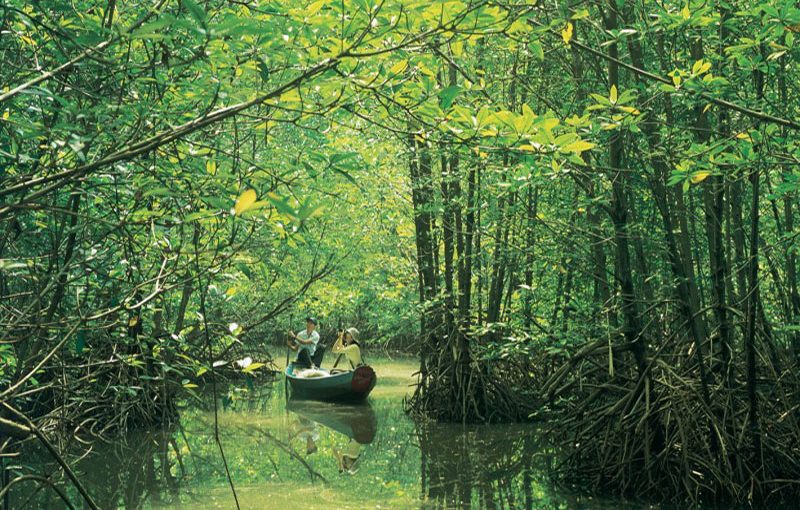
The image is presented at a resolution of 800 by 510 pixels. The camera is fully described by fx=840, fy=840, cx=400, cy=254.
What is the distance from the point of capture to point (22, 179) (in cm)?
236

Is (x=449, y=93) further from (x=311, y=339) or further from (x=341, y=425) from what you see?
(x=311, y=339)

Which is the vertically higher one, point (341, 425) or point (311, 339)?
point (311, 339)

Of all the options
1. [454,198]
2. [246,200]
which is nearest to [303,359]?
[454,198]

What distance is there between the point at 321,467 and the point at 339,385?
211 inches

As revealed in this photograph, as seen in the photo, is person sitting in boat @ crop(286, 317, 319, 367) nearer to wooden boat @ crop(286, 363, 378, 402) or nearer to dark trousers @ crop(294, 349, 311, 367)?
dark trousers @ crop(294, 349, 311, 367)

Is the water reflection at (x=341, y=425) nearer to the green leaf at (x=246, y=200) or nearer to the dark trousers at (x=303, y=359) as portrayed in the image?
the dark trousers at (x=303, y=359)

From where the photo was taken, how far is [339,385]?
13.8m

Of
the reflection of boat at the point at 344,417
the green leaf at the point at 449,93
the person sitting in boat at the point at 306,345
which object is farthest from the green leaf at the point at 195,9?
the person sitting in boat at the point at 306,345

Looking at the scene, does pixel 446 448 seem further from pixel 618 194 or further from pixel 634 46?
pixel 634 46

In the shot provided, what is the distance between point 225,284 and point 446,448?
21.0 feet

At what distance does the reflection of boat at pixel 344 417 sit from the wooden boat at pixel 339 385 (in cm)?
16

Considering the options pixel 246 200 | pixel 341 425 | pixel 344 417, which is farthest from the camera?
pixel 344 417

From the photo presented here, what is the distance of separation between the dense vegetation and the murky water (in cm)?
56

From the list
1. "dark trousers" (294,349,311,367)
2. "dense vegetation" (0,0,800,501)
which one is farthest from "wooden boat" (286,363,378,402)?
"dense vegetation" (0,0,800,501)
